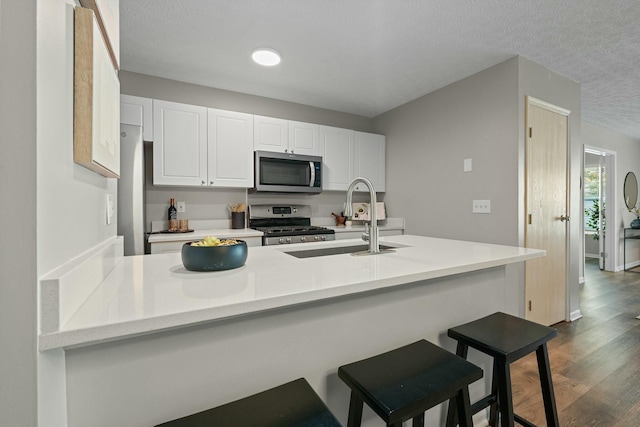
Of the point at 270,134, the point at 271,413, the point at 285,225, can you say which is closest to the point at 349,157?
the point at 270,134

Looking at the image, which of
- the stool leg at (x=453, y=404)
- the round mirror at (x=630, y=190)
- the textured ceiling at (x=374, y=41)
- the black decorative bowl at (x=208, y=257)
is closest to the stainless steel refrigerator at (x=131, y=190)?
the textured ceiling at (x=374, y=41)

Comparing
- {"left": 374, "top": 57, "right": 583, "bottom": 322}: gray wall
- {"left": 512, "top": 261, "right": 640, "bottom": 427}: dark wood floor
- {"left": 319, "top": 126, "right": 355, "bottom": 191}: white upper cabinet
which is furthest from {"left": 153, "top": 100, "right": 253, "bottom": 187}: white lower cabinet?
{"left": 512, "top": 261, "right": 640, "bottom": 427}: dark wood floor

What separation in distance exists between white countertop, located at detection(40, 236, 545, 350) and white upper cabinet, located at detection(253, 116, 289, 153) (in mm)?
1968

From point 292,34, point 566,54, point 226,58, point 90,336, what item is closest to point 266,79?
point 226,58

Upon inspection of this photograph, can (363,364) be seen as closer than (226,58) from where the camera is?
Yes

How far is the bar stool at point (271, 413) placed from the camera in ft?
2.50

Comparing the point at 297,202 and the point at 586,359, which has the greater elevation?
the point at 297,202

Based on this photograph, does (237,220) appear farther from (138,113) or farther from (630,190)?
(630,190)

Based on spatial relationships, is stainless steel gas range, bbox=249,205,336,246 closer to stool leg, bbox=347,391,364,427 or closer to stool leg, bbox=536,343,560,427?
stool leg, bbox=347,391,364,427

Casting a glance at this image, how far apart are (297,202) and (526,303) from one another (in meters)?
2.57

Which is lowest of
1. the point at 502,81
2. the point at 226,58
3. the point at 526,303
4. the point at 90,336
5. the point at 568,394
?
the point at 568,394

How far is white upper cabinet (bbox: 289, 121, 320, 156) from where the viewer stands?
3407 millimetres

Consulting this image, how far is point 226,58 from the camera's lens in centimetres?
261

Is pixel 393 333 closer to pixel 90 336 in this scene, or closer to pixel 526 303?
pixel 90 336
